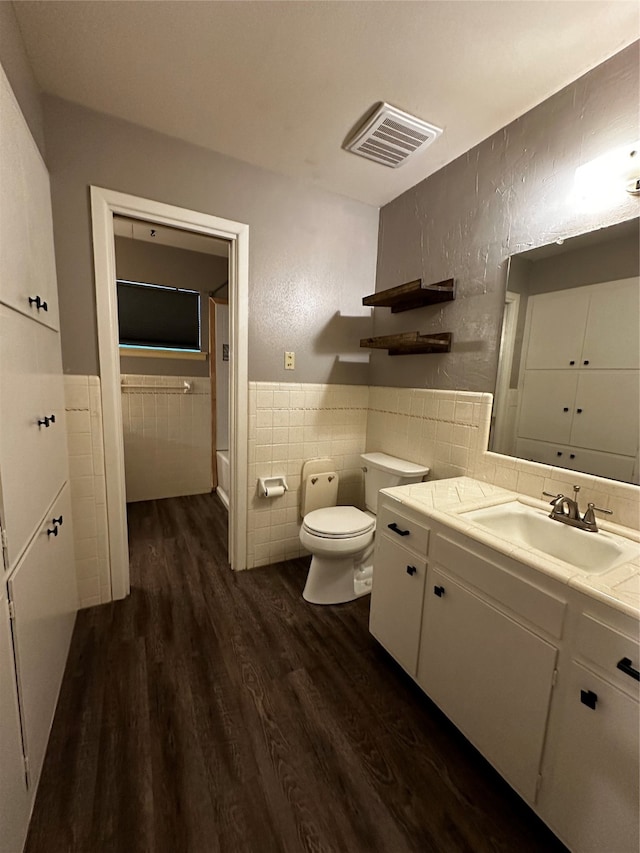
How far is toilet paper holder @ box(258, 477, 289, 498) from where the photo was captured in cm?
219

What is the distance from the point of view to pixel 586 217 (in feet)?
4.34

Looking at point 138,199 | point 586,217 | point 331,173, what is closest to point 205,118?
point 138,199

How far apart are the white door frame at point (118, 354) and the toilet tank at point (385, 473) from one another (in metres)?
0.79

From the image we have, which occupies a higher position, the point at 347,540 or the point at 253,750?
the point at 347,540

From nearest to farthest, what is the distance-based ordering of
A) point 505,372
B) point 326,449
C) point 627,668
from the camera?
point 627,668, point 505,372, point 326,449

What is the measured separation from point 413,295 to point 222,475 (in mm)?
2468

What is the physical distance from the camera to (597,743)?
2.66 feet

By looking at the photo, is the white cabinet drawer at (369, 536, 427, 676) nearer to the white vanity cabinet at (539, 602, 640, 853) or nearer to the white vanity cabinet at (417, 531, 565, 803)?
the white vanity cabinet at (417, 531, 565, 803)

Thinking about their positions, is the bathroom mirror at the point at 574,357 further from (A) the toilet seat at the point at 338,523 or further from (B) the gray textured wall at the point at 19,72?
(B) the gray textured wall at the point at 19,72

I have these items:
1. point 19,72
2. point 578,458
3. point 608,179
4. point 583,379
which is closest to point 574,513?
point 578,458

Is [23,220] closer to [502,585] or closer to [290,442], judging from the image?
[290,442]

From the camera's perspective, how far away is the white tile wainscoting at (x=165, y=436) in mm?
3221

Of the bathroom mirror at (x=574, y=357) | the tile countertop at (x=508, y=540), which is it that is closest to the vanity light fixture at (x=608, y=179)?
the bathroom mirror at (x=574, y=357)

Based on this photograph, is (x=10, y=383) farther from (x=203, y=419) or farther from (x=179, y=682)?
(x=203, y=419)
